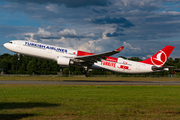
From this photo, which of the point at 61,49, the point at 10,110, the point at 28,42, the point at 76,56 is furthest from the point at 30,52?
the point at 10,110

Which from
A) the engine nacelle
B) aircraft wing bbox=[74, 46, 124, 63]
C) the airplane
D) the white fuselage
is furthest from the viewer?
the white fuselage

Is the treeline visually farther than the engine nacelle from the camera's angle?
Yes

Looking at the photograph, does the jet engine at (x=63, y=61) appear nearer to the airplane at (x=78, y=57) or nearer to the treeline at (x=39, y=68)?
the airplane at (x=78, y=57)

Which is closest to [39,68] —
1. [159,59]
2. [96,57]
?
A: [96,57]

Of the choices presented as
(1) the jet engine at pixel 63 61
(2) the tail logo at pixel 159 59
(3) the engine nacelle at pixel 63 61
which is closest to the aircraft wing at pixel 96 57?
(1) the jet engine at pixel 63 61

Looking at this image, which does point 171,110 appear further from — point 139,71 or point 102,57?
point 139,71

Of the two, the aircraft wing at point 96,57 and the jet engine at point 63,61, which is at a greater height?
the aircraft wing at point 96,57

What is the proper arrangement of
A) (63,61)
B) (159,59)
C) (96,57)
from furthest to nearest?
(159,59) → (96,57) → (63,61)

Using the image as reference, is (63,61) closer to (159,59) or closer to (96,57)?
(96,57)

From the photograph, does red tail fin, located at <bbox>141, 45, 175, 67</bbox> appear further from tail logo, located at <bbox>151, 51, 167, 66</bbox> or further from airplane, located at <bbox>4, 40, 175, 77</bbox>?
airplane, located at <bbox>4, 40, 175, 77</bbox>

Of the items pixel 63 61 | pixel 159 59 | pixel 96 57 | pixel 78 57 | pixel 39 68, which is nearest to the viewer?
pixel 63 61

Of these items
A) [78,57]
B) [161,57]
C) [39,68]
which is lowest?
[39,68]

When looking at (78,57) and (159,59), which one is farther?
(159,59)

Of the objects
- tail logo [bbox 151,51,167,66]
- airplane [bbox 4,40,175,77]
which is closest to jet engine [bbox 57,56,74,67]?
airplane [bbox 4,40,175,77]
